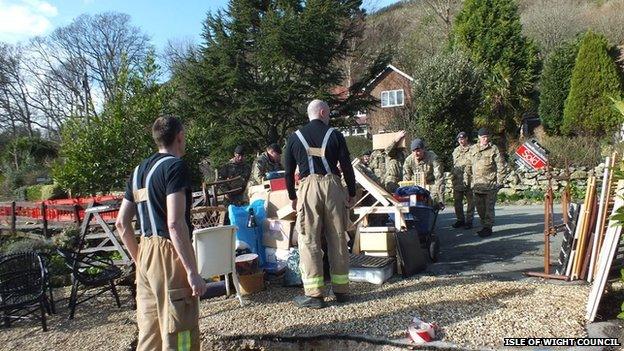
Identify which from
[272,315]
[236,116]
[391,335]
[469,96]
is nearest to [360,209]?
[272,315]

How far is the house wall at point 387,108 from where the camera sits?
84.5 feet

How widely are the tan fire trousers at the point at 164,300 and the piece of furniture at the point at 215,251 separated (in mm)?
1484

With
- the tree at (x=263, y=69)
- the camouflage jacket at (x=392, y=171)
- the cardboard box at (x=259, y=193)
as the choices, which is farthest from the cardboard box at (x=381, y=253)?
the tree at (x=263, y=69)

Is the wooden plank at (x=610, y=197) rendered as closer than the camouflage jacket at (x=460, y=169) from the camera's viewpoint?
Yes

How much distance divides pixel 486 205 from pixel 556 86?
15.7m

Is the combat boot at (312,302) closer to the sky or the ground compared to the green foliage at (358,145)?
closer to the ground

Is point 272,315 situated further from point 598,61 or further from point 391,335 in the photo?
point 598,61

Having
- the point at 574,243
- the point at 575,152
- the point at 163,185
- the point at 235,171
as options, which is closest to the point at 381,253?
the point at 574,243

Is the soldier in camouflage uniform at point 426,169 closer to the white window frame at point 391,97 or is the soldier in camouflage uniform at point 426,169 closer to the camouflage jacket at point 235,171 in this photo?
the camouflage jacket at point 235,171

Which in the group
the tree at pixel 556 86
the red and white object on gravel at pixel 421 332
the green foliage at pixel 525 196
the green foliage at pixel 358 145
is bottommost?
the red and white object on gravel at pixel 421 332

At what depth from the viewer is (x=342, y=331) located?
418cm

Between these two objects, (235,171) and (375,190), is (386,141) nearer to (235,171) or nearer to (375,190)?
(235,171)

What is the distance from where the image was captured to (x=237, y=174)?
919 centimetres

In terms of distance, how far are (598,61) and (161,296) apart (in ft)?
69.9
